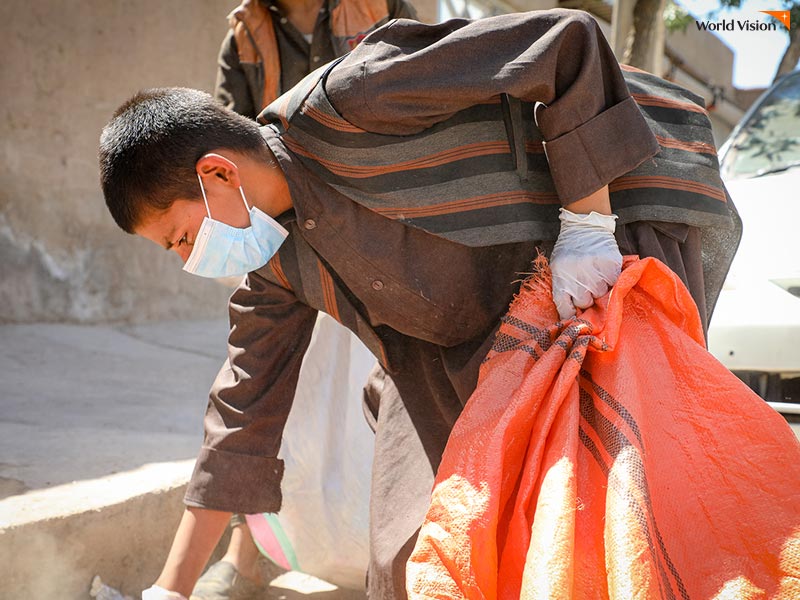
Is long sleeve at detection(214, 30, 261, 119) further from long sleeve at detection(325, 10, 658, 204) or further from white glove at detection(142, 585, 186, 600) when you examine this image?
white glove at detection(142, 585, 186, 600)

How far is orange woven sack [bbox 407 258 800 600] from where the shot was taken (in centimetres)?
119

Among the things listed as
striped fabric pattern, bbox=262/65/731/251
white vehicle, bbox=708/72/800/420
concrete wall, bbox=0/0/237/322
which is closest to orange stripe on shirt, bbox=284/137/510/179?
striped fabric pattern, bbox=262/65/731/251

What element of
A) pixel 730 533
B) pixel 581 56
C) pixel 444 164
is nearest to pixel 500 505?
pixel 730 533

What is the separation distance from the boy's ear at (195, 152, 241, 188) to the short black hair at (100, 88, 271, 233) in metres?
0.02

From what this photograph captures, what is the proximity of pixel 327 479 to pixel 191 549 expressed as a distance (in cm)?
81

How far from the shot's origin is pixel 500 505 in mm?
1328

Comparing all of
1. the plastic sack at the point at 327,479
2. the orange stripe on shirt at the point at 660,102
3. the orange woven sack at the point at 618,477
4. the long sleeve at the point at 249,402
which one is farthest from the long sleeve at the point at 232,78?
the orange woven sack at the point at 618,477

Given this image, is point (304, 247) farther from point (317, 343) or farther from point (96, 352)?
point (96, 352)

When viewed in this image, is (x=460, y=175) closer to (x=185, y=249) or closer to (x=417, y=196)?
(x=417, y=196)

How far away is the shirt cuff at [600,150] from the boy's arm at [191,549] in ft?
3.39

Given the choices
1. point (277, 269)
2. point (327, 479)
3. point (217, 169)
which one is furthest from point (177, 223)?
point (327, 479)

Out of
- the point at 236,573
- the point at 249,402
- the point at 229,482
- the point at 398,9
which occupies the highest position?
the point at 398,9

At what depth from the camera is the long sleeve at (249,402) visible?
1.88 metres

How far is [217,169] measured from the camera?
5.32ft
